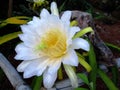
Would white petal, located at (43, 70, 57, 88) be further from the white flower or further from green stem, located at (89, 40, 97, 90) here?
green stem, located at (89, 40, 97, 90)

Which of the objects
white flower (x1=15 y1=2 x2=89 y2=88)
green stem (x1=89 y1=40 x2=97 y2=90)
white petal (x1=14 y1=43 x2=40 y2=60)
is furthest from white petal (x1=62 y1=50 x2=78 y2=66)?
green stem (x1=89 y1=40 x2=97 y2=90)

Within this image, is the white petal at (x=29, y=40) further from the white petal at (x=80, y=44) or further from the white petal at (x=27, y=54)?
the white petal at (x=80, y=44)

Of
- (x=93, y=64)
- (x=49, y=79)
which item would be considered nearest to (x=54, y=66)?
(x=49, y=79)

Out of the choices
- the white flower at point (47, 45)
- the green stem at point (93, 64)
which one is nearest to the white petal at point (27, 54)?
the white flower at point (47, 45)

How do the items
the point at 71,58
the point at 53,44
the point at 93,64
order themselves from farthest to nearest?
the point at 93,64 → the point at 53,44 → the point at 71,58

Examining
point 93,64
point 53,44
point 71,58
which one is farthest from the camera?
point 93,64

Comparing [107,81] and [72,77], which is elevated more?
[72,77]

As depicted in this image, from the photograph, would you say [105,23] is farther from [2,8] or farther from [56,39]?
[56,39]

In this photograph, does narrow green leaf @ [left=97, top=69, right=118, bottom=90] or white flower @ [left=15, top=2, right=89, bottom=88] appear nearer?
white flower @ [left=15, top=2, right=89, bottom=88]

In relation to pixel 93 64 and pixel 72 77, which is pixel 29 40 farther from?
pixel 93 64
